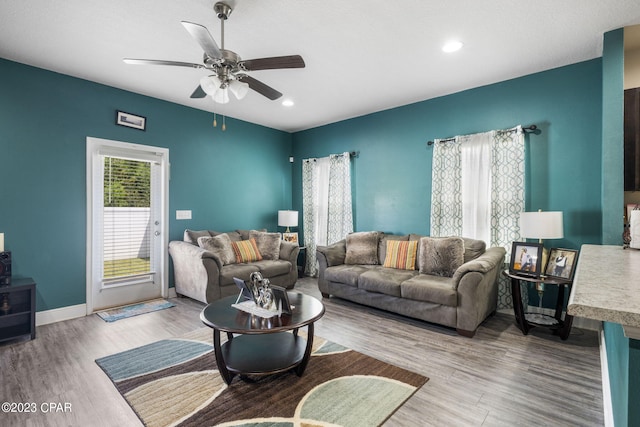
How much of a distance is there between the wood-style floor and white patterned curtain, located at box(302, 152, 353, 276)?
197 cm

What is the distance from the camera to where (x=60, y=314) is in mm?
3541

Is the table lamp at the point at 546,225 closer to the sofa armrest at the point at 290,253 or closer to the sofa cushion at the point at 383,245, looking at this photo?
the sofa cushion at the point at 383,245

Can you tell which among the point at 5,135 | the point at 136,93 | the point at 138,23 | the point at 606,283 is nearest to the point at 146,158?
the point at 136,93

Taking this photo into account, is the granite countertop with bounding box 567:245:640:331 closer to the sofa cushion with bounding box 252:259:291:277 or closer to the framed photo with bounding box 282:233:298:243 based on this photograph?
the sofa cushion with bounding box 252:259:291:277

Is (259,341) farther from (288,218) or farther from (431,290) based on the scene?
(288,218)

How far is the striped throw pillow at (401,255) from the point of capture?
161 inches

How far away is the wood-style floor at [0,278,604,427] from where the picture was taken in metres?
1.91

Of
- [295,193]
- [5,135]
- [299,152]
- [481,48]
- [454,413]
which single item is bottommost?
[454,413]

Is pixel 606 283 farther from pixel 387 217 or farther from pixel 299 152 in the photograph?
pixel 299 152

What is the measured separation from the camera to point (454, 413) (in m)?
1.92

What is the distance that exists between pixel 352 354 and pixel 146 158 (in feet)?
12.0

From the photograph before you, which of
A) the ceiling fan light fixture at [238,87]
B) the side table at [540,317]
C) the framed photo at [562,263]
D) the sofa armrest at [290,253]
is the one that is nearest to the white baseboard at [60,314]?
the sofa armrest at [290,253]

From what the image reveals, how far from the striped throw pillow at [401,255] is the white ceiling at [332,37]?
2.02 m

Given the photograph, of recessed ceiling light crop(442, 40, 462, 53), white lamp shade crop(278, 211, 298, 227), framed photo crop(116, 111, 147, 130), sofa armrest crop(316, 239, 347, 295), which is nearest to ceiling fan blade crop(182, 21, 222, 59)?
recessed ceiling light crop(442, 40, 462, 53)
